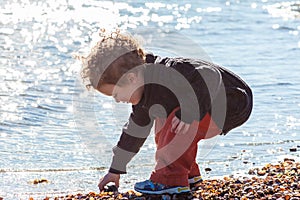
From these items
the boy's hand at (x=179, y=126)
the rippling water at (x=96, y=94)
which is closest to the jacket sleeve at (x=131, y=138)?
the boy's hand at (x=179, y=126)

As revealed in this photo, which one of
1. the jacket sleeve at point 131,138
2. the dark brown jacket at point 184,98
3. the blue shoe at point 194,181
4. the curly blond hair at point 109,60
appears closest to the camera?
the curly blond hair at point 109,60

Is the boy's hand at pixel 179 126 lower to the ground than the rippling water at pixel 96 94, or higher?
higher

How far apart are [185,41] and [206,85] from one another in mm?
8279

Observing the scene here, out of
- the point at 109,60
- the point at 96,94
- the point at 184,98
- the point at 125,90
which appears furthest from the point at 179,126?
the point at 96,94

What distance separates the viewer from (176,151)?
4.89 metres

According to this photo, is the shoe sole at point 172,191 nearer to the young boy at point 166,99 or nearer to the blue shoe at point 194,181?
the young boy at point 166,99

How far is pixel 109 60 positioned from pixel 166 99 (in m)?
0.53

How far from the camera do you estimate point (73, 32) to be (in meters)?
13.8

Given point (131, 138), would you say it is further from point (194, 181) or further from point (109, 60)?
point (109, 60)

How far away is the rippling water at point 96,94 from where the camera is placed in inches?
257

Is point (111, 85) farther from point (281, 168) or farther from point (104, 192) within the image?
point (281, 168)

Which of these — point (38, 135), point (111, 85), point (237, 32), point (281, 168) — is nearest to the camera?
point (111, 85)

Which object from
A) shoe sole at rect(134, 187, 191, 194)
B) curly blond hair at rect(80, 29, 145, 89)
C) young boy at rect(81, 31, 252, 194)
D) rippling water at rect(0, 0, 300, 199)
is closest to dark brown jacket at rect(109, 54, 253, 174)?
young boy at rect(81, 31, 252, 194)

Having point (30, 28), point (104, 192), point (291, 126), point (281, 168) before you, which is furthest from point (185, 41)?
point (104, 192)
